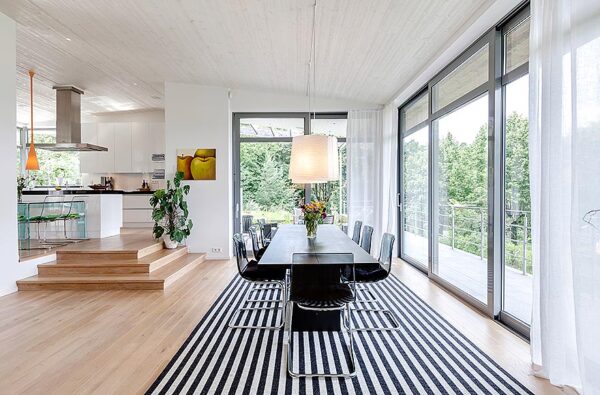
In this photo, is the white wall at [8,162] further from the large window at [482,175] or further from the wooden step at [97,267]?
the large window at [482,175]

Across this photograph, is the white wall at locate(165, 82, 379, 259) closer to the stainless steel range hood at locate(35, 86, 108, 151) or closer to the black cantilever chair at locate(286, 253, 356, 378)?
the stainless steel range hood at locate(35, 86, 108, 151)

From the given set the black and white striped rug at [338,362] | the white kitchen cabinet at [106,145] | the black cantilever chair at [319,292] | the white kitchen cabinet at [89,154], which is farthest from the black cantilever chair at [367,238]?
the white kitchen cabinet at [89,154]

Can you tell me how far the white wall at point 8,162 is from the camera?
14.3 feet

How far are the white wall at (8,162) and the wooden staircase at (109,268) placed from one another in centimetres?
27

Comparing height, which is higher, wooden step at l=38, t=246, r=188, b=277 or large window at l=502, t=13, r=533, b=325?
large window at l=502, t=13, r=533, b=325

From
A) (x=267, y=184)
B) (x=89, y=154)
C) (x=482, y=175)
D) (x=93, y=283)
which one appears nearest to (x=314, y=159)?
(x=482, y=175)

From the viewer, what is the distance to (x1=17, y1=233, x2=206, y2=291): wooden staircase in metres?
4.70

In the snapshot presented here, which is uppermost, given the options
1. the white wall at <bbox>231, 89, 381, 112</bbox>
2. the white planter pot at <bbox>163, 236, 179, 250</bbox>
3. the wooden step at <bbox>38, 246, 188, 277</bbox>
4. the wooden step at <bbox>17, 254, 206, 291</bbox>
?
the white wall at <bbox>231, 89, 381, 112</bbox>

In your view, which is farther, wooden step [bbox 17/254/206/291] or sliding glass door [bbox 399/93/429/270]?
sliding glass door [bbox 399/93/429/270]

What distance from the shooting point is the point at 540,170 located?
246 cm

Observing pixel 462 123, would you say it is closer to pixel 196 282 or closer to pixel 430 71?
pixel 430 71

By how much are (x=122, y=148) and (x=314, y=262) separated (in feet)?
26.1

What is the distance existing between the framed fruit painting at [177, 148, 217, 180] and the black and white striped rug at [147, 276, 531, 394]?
351 centimetres

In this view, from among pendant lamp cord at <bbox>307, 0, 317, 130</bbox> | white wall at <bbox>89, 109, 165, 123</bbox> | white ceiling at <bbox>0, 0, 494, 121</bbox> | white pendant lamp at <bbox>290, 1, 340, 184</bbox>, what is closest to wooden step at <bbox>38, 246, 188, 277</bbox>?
white pendant lamp at <bbox>290, 1, 340, 184</bbox>
